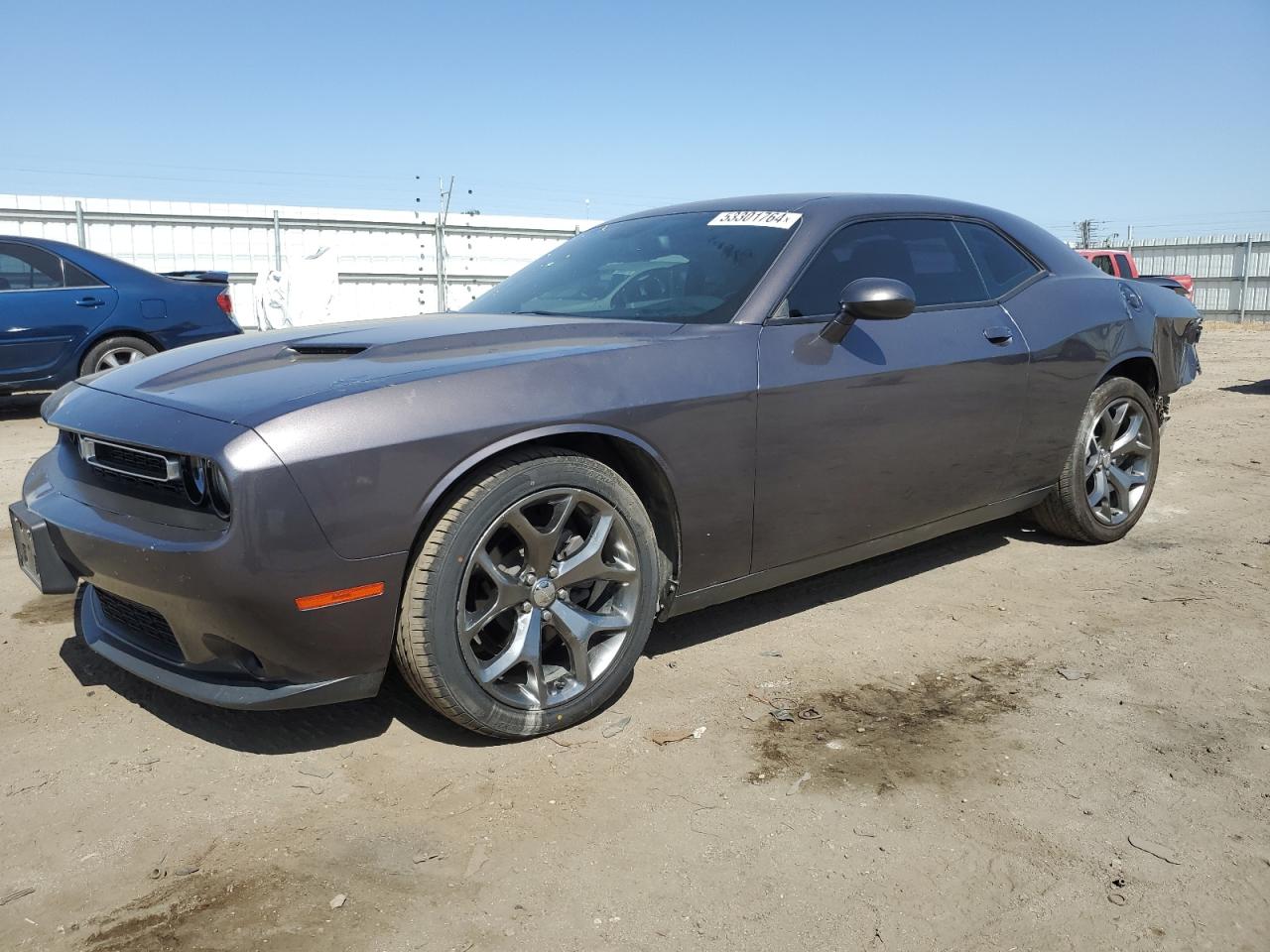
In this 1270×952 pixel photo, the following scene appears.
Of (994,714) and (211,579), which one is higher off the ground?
(211,579)

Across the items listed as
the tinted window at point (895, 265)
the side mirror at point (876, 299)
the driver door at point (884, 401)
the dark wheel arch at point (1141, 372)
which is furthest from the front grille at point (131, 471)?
the dark wheel arch at point (1141, 372)

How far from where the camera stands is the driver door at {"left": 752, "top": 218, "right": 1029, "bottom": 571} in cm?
318

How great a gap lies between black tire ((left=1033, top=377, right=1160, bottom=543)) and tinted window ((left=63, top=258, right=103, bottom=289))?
24.8ft

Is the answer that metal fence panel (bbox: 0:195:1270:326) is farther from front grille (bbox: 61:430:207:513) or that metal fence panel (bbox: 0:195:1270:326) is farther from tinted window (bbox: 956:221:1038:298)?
front grille (bbox: 61:430:207:513)

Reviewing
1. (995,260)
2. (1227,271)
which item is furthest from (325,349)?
(1227,271)

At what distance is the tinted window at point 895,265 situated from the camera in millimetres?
3381

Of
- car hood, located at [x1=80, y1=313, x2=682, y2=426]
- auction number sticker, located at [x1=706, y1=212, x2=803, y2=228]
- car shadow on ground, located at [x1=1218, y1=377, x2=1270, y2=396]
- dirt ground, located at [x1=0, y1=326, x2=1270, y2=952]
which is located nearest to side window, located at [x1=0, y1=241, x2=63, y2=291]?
dirt ground, located at [x1=0, y1=326, x2=1270, y2=952]

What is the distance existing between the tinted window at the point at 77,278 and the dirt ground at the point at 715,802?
5542mm

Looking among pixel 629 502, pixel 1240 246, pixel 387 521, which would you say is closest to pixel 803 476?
pixel 629 502

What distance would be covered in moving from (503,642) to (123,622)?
102 centimetres

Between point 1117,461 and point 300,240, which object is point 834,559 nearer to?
point 1117,461

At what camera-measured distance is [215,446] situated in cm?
230

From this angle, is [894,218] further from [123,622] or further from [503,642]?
[123,622]

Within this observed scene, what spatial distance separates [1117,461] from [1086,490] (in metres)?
0.29
